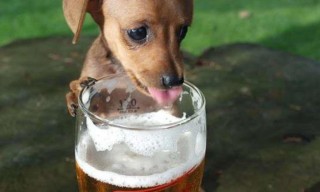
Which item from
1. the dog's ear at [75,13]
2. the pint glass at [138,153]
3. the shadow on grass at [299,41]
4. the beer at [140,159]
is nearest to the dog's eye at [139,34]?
the dog's ear at [75,13]

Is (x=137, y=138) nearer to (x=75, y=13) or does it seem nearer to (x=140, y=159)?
(x=140, y=159)

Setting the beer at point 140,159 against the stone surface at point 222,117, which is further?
the stone surface at point 222,117

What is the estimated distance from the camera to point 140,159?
5.37 feet

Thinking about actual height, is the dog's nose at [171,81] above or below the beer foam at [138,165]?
below

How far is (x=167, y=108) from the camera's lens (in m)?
1.94

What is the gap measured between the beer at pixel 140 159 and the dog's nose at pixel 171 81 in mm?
351

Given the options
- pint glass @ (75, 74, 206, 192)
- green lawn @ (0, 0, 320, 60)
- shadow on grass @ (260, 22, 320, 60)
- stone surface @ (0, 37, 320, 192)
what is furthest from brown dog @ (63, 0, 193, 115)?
shadow on grass @ (260, 22, 320, 60)

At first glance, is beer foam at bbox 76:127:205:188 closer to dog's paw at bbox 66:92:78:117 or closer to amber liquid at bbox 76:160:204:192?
amber liquid at bbox 76:160:204:192

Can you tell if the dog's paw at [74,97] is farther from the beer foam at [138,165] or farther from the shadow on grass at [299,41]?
the shadow on grass at [299,41]

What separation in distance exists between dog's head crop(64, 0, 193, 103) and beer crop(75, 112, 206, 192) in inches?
15.0

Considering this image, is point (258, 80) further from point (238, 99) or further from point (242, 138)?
point (242, 138)

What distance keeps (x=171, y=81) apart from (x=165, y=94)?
0.05m

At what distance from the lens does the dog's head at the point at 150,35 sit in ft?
6.84

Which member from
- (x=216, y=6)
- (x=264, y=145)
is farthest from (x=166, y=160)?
(x=216, y=6)
